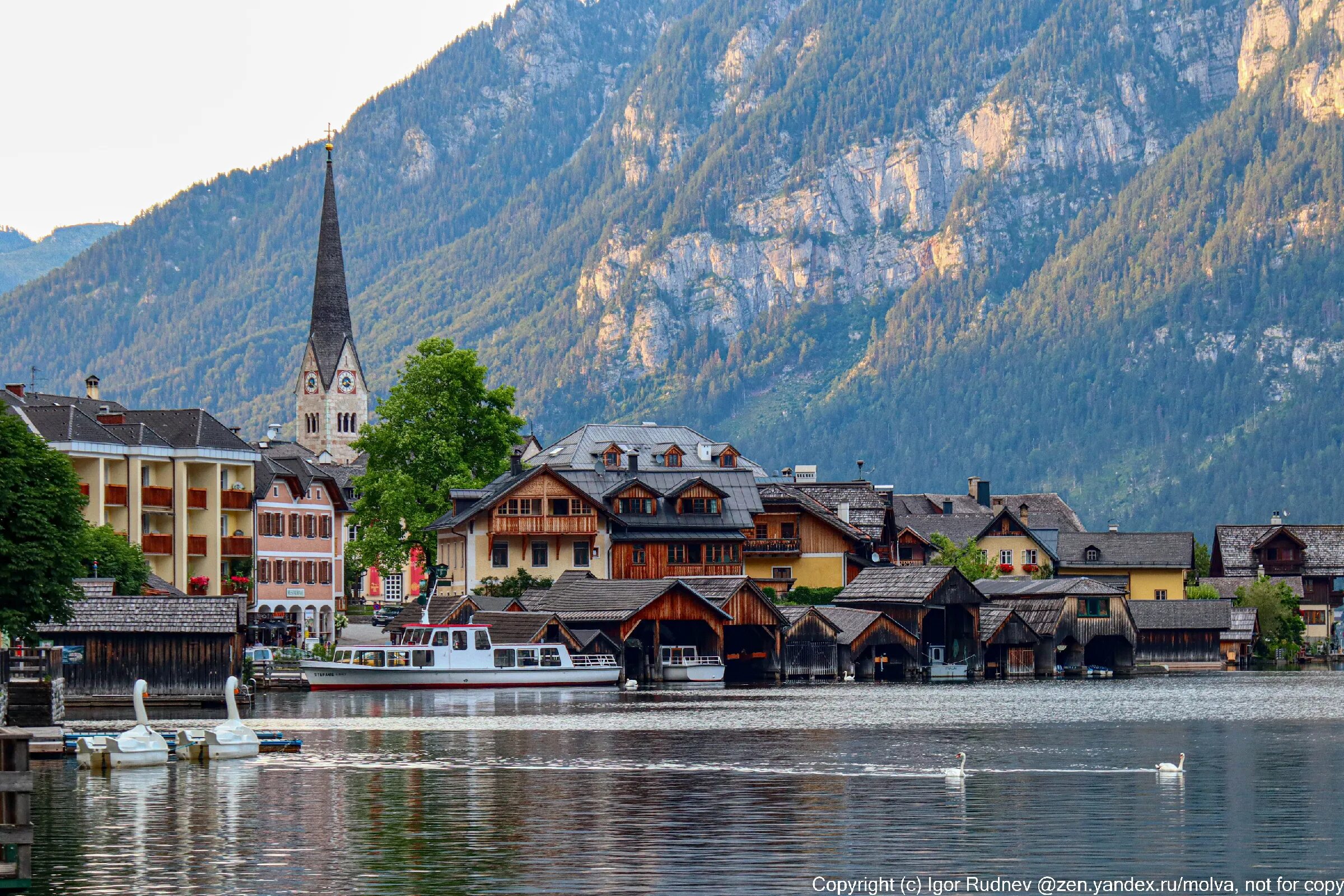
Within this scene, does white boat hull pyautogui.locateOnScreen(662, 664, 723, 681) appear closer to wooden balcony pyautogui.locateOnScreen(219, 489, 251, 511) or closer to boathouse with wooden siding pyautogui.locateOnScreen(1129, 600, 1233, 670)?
wooden balcony pyautogui.locateOnScreen(219, 489, 251, 511)

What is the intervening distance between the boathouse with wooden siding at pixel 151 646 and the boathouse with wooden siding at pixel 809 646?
142 feet

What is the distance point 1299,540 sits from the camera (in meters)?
193

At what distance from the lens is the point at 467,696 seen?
105m

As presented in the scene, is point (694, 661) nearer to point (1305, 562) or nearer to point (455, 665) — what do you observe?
point (455, 665)

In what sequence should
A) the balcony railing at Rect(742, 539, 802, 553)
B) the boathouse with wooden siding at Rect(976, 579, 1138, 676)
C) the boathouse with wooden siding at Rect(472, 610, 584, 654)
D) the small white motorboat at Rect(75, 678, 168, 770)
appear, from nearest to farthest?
the small white motorboat at Rect(75, 678, 168, 770)
the boathouse with wooden siding at Rect(472, 610, 584, 654)
the balcony railing at Rect(742, 539, 802, 553)
the boathouse with wooden siding at Rect(976, 579, 1138, 676)

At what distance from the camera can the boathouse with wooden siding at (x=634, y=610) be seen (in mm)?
117688

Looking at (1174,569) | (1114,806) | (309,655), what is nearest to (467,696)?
(309,655)

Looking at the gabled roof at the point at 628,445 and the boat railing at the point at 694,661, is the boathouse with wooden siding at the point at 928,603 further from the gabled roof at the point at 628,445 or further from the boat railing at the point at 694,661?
the gabled roof at the point at 628,445

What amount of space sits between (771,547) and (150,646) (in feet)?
184

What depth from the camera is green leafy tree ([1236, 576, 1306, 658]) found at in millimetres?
172625

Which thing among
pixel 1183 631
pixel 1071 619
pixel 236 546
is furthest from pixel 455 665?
pixel 1183 631

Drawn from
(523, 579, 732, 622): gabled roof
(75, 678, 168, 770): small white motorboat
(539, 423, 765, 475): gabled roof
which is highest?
(539, 423, 765, 475): gabled roof

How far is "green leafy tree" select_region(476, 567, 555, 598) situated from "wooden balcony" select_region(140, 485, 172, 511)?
18.2 m

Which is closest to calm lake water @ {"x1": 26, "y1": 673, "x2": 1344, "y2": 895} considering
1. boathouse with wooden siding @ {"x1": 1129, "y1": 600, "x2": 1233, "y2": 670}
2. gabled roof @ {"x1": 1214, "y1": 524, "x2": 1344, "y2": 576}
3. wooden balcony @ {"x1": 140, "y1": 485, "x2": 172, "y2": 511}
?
wooden balcony @ {"x1": 140, "y1": 485, "x2": 172, "y2": 511}
